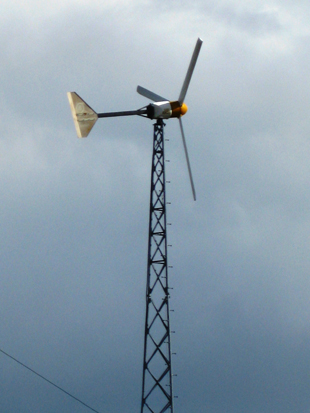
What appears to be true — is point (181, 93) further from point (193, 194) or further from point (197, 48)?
point (193, 194)

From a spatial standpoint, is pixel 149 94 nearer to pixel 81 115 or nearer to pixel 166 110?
pixel 166 110

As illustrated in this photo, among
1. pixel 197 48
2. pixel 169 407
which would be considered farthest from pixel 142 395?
pixel 197 48

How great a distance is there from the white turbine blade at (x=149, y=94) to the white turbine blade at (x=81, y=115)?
595cm

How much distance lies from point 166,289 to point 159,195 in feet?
22.3

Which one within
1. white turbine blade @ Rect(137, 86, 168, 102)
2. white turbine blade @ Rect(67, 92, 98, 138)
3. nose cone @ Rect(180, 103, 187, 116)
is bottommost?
white turbine blade @ Rect(67, 92, 98, 138)

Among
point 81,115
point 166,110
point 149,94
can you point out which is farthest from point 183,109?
point 81,115

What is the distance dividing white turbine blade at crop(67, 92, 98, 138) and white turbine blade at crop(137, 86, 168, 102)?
5949mm

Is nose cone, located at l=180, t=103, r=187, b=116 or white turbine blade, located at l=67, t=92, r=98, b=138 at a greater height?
nose cone, located at l=180, t=103, r=187, b=116

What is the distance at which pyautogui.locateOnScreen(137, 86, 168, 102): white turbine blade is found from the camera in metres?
54.8

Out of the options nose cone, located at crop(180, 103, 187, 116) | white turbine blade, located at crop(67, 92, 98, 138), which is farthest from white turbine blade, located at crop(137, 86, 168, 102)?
white turbine blade, located at crop(67, 92, 98, 138)

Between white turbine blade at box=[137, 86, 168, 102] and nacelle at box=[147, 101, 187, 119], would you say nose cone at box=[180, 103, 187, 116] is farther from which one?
white turbine blade at box=[137, 86, 168, 102]

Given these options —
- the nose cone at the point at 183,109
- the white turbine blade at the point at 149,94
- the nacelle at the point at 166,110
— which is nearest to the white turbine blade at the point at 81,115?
→ the nacelle at the point at 166,110

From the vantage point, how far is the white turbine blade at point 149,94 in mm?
54844

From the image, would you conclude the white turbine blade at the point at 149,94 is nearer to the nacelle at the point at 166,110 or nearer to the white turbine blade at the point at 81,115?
the nacelle at the point at 166,110
